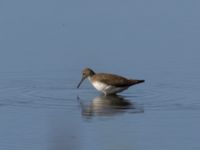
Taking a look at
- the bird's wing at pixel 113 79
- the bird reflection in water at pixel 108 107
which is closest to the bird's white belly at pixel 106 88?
the bird's wing at pixel 113 79

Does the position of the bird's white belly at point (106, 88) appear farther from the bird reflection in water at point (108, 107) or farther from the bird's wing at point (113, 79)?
the bird reflection in water at point (108, 107)

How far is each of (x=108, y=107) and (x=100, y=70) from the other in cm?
300

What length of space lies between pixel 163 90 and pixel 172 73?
1.38 metres

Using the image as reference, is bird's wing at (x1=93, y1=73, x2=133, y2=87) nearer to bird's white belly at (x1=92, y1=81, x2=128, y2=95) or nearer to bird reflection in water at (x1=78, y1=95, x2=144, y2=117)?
bird's white belly at (x1=92, y1=81, x2=128, y2=95)

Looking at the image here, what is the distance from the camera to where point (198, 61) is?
15805 millimetres

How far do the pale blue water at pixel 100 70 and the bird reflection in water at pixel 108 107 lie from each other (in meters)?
0.01

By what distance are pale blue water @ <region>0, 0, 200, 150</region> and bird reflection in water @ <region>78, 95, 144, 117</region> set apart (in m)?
0.01

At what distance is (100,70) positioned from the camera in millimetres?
15328

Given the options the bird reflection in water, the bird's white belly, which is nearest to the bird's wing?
the bird's white belly

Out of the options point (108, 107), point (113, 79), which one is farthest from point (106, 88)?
point (108, 107)

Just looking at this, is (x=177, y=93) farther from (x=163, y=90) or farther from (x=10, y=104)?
(x=10, y=104)

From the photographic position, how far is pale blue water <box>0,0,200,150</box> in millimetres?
10148

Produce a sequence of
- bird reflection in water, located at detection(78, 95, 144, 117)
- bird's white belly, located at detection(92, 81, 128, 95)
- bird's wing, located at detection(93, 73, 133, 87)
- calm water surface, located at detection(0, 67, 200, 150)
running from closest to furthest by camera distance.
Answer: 1. calm water surface, located at detection(0, 67, 200, 150)
2. bird reflection in water, located at detection(78, 95, 144, 117)
3. bird's wing, located at detection(93, 73, 133, 87)
4. bird's white belly, located at detection(92, 81, 128, 95)

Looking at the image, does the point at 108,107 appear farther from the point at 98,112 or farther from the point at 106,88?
the point at 106,88
